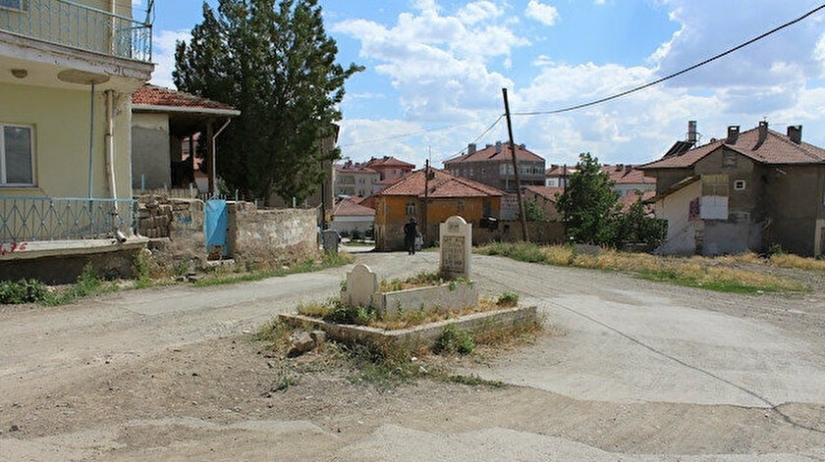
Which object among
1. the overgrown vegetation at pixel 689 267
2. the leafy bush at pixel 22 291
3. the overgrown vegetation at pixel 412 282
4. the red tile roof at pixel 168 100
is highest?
the red tile roof at pixel 168 100

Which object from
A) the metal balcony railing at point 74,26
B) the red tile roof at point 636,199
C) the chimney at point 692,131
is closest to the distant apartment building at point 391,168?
the red tile roof at point 636,199

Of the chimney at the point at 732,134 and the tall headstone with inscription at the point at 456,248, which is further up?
the chimney at the point at 732,134

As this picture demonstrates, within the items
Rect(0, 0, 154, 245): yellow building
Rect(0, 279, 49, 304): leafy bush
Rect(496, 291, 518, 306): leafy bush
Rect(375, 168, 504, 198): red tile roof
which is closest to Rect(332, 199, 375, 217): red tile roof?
Rect(375, 168, 504, 198): red tile roof

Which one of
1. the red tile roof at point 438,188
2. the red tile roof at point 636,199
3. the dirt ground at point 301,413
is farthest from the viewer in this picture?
the red tile roof at point 438,188

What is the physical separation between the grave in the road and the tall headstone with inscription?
16 mm

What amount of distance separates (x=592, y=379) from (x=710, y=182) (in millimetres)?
30849

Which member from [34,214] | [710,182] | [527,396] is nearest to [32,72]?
[34,214]

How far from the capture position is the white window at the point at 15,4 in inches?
445

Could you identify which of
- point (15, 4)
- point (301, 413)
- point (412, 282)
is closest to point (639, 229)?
point (412, 282)

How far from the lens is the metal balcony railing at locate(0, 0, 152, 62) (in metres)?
11.4

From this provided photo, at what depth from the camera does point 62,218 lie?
12.1 metres

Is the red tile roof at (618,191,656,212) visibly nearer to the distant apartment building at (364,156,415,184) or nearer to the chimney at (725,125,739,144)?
the chimney at (725,125,739,144)

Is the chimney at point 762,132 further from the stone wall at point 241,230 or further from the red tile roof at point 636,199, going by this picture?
the stone wall at point 241,230

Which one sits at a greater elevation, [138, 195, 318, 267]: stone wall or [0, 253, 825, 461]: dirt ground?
[138, 195, 318, 267]: stone wall
